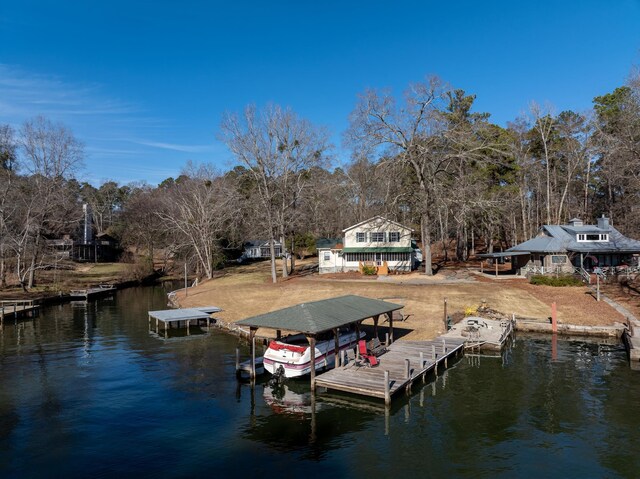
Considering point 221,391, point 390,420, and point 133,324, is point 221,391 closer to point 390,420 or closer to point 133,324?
point 390,420

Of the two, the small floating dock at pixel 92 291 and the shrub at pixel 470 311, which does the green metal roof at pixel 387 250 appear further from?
the small floating dock at pixel 92 291

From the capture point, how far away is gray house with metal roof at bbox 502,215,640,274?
159ft

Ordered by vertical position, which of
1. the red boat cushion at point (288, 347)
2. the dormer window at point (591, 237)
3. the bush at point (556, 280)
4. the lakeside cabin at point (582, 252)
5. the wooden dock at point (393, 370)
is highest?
the dormer window at point (591, 237)

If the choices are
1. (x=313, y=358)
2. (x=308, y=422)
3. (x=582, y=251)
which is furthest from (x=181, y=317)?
(x=582, y=251)

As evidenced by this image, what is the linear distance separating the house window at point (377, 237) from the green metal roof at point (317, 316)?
32.4 meters

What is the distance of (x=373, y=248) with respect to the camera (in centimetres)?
5791

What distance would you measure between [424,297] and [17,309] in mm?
39617

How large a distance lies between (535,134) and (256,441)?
69.1m

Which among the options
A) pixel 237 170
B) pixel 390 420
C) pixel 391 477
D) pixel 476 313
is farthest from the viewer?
pixel 237 170

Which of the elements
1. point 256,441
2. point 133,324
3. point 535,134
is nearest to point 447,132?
point 535,134

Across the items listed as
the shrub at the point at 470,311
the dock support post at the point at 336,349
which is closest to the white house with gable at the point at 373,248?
the shrub at the point at 470,311

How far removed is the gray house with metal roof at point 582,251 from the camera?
159 feet

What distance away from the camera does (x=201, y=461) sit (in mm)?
14742

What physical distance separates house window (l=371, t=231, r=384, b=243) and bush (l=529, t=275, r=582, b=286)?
1958 cm
